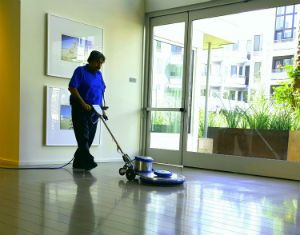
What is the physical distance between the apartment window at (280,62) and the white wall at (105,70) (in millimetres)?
2173

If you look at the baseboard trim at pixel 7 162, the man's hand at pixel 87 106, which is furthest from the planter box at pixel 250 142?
the baseboard trim at pixel 7 162

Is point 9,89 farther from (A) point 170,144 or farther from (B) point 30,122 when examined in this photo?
(A) point 170,144

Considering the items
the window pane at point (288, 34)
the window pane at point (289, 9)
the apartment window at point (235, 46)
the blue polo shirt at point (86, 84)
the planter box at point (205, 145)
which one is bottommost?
the planter box at point (205, 145)

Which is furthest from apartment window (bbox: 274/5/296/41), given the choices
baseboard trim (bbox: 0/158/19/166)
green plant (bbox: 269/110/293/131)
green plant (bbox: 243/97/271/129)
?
baseboard trim (bbox: 0/158/19/166)

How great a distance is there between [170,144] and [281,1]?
256cm

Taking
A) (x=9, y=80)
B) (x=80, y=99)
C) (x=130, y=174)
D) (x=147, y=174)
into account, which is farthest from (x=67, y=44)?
(x=147, y=174)

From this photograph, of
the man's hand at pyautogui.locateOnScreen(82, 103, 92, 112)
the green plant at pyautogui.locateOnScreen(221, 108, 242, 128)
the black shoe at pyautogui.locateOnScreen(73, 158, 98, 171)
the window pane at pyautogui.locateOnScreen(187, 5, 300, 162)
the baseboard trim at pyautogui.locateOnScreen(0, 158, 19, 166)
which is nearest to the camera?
the man's hand at pyautogui.locateOnScreen(82, 103, 92, 112)

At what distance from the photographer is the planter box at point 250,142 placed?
15.6ft

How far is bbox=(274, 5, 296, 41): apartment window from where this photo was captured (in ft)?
15.4

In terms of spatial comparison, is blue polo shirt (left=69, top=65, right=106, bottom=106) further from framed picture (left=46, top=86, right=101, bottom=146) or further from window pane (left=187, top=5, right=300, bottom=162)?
window pane (left=187, top=5, right=300, bottom=162)

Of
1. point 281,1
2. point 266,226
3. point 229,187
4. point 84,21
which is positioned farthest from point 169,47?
point 266,226

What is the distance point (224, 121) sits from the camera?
5316mm

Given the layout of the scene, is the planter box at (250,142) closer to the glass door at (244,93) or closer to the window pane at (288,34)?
the glass door at (244,93)

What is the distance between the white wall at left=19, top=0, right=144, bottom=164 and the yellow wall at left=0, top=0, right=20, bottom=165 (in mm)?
80
